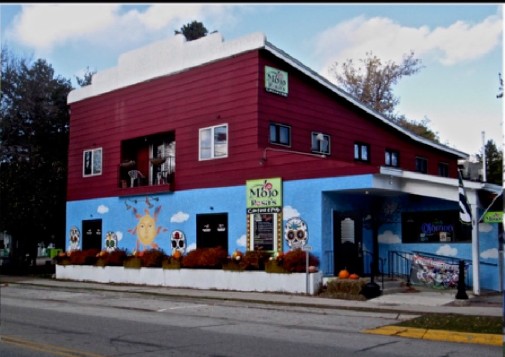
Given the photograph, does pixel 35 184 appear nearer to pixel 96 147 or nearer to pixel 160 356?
pixel 96 147

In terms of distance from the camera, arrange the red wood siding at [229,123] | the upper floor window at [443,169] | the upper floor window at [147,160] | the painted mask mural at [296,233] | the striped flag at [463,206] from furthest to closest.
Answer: the upper floor window at [443,169], the upper floor window at [147,160], the red wood siding at [229,123], the painted mask mural at [296,233], the striped flag at [463,206]

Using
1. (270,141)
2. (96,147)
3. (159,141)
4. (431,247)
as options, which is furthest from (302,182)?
(96,147)

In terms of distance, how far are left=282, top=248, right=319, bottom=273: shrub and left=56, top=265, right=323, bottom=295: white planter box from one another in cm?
22

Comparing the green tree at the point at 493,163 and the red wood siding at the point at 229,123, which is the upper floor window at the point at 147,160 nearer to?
the red wood siding at the point at 229,123

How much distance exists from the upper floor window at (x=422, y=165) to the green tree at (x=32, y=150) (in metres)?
19.9

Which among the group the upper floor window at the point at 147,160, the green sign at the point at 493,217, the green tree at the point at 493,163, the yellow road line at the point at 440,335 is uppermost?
the green tree at the point at 493,163

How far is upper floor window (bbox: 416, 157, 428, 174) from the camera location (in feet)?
103

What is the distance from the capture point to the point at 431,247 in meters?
20.8

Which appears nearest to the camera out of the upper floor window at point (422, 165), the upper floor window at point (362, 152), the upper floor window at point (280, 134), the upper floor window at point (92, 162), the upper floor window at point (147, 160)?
the upper floor window at point (280, 134)

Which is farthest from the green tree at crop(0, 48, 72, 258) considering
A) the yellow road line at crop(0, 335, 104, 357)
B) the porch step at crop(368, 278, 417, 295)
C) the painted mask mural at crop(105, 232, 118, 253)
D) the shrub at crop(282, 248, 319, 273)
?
the yellow road line at crop(0, 335, 104, 357)

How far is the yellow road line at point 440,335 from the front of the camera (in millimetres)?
10852

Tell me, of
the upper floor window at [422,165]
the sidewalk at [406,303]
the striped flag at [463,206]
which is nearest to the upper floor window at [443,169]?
the upper floor window at [422,165]

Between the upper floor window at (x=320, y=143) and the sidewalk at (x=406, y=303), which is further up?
the upper floor window at (x=320, y=143)

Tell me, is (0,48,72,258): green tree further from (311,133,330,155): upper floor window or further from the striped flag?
the striped flag
